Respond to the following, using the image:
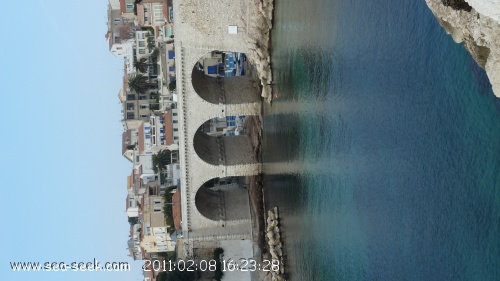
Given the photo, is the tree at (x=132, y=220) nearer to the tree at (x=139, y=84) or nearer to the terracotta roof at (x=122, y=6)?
the tree at (x=139, y=84)

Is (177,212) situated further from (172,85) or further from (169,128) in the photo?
(172,85)

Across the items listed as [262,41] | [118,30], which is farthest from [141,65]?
[262,41]

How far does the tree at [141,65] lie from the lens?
4531 cm

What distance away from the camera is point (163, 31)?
41.3 meters

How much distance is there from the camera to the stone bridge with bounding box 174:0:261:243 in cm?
2498

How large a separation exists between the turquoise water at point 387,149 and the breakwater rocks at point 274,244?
2.83 feet

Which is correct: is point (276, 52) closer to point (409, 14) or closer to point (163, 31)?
point (409, 14)

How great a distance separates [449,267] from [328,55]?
358 inches

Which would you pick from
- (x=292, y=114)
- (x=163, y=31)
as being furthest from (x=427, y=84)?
(x=163, y=31)

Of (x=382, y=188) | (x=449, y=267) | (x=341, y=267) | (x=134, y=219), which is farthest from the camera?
(x=134, y=219)

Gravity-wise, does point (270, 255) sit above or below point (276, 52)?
below

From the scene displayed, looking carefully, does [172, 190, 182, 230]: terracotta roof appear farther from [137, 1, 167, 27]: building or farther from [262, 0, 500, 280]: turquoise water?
[137, 1, 167, 27]: building

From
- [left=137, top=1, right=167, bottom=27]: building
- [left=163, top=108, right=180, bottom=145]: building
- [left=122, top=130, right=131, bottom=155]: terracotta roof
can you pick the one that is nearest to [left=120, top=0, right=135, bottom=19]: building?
[left=137, top=1, right=167, bottom=27]: building

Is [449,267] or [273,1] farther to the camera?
[273,1]
